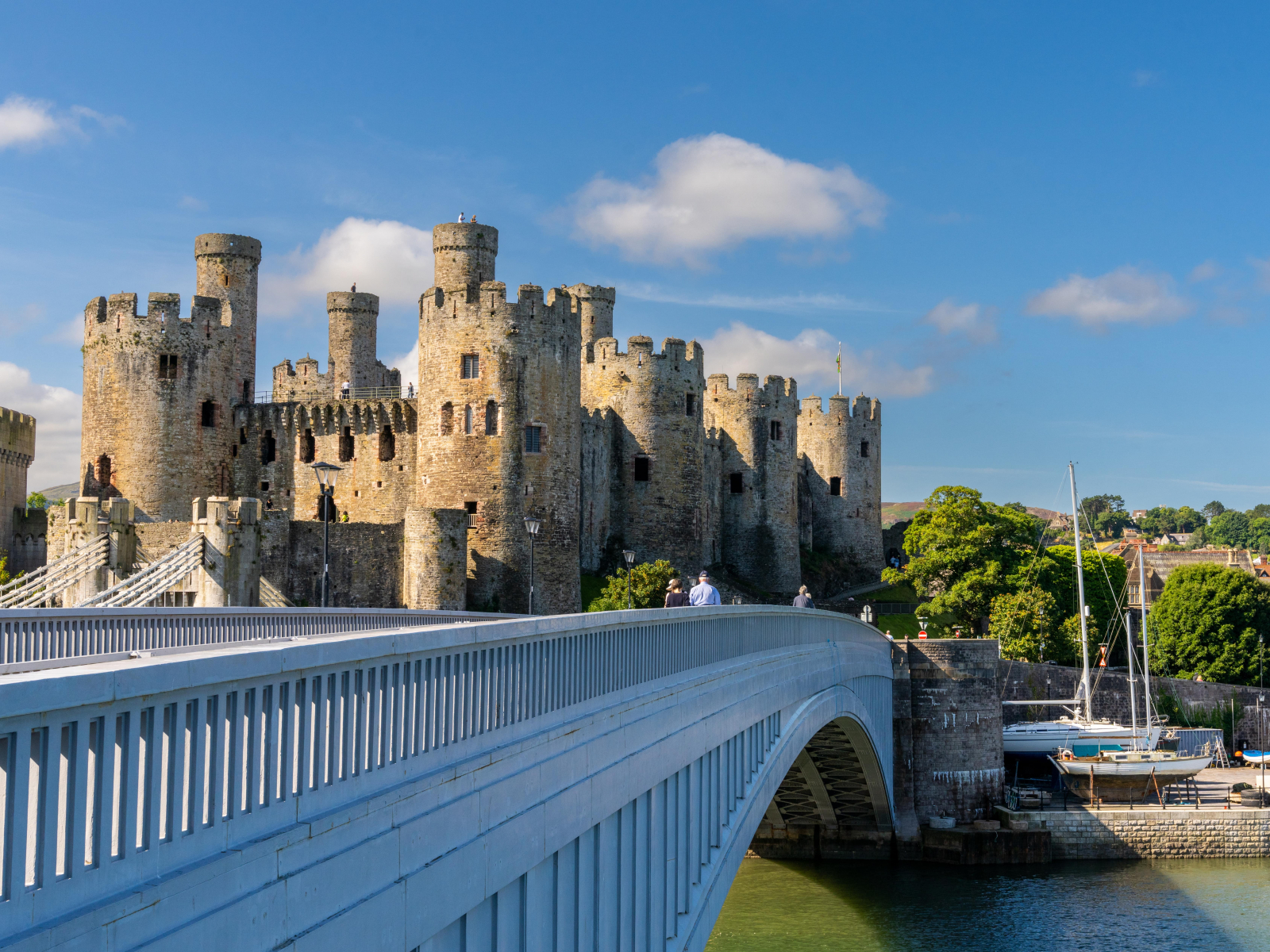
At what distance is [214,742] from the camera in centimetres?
460

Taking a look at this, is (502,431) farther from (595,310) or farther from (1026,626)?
(1026,626)

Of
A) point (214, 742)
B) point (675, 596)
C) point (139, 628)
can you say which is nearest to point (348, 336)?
point (675, 596)

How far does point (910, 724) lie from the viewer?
37.9m

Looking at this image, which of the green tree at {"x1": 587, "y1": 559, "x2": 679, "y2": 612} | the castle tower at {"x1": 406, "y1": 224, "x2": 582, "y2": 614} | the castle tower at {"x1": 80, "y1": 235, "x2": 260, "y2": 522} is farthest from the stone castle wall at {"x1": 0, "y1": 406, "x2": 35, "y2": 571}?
the green tree at {"x1": 587, "y1": 559, "x2": 679, "y2": 612}

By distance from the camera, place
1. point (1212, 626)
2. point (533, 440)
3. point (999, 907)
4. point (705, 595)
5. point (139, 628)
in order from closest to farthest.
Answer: point (139, 628), point (705, 595), point (999, 907), point (533, 440), point (1212, 626)

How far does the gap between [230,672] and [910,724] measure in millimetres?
35164

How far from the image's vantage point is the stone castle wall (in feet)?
167

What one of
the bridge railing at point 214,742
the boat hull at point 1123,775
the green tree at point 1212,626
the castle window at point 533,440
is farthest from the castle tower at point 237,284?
the bridge railing at point 214,742

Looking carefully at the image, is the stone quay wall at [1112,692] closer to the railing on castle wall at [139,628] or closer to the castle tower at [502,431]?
the castle tower at [502,431]

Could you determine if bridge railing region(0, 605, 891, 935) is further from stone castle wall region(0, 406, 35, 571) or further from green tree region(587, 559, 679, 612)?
stone castle wall region(0, 406, 35, 571)

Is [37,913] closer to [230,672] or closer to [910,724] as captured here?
[230,672]

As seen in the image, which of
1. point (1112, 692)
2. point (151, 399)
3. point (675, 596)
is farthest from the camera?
point (1112, 692)

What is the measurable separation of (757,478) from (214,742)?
57347 millimetres

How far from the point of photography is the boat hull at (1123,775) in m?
39.8
